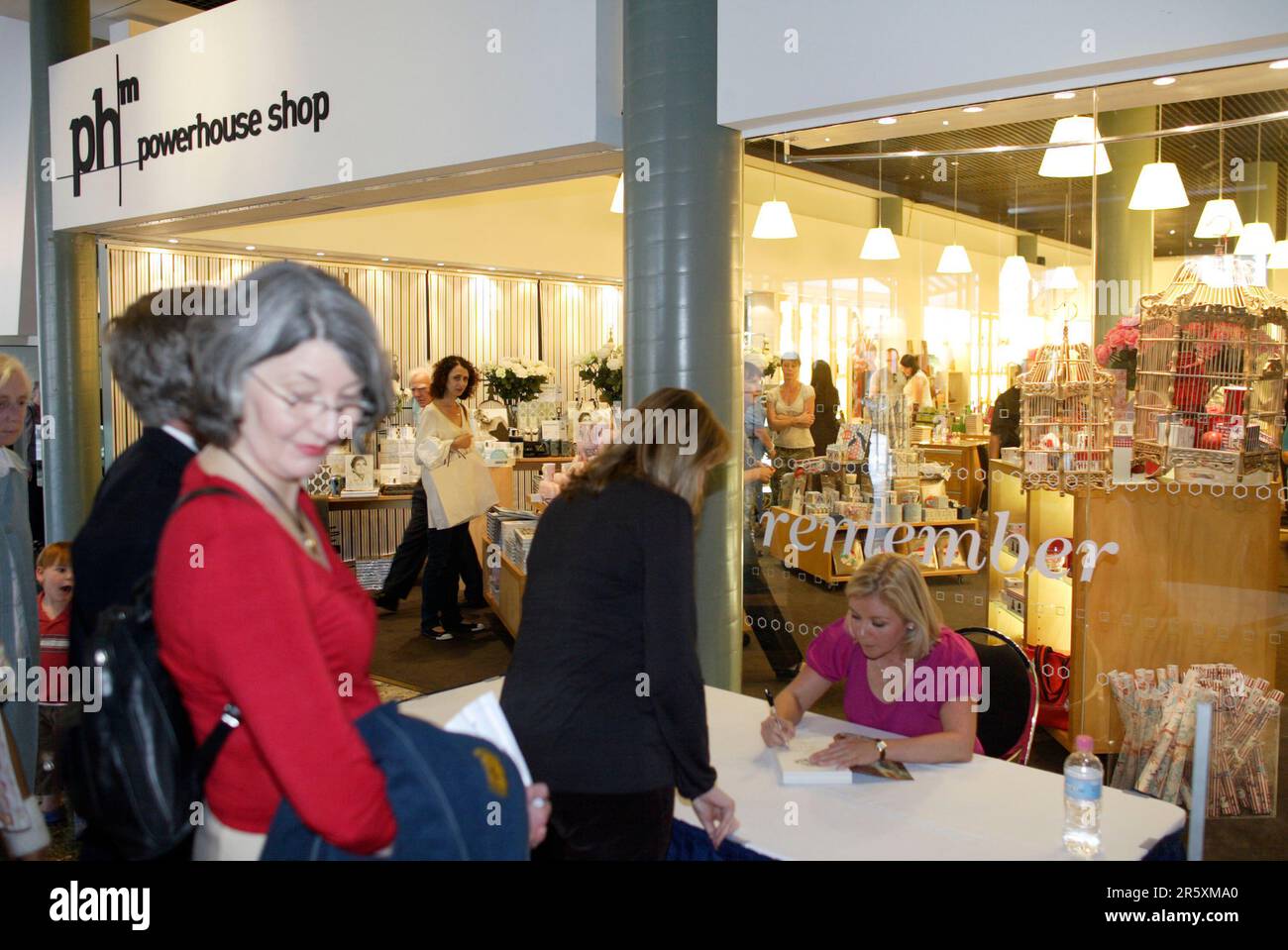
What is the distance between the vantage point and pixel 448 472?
6898mm

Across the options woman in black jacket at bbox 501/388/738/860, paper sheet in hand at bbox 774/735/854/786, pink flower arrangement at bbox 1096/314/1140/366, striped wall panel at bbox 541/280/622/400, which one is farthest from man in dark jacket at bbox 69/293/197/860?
striped wall panel at bbox 541/280/622/400

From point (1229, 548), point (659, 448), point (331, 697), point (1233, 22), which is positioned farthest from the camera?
point (1229, 548)

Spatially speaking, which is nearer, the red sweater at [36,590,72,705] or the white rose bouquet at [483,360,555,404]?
the red sweater at [36,590,72,705]

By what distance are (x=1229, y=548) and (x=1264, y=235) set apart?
113 cm

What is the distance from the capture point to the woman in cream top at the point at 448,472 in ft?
22.4

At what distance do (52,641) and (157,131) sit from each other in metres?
4.05

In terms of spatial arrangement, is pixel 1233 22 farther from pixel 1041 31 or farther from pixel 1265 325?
pixel 1265 325

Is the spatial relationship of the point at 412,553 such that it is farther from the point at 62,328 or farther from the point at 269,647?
the point at 269,647

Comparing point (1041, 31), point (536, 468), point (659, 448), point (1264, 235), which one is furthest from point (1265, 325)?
point (536, 468)

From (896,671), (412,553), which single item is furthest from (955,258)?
(412,553)

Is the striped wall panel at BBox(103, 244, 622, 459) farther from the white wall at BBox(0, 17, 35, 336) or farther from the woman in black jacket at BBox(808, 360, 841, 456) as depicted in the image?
the woman in black jacket at BBox(808, 360, 841, 456)

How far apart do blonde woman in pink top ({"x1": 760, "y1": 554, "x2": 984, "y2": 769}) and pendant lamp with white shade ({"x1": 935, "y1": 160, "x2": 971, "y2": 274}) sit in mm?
1815

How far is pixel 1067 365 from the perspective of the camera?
160 inches

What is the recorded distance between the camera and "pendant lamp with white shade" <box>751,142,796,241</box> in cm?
468
